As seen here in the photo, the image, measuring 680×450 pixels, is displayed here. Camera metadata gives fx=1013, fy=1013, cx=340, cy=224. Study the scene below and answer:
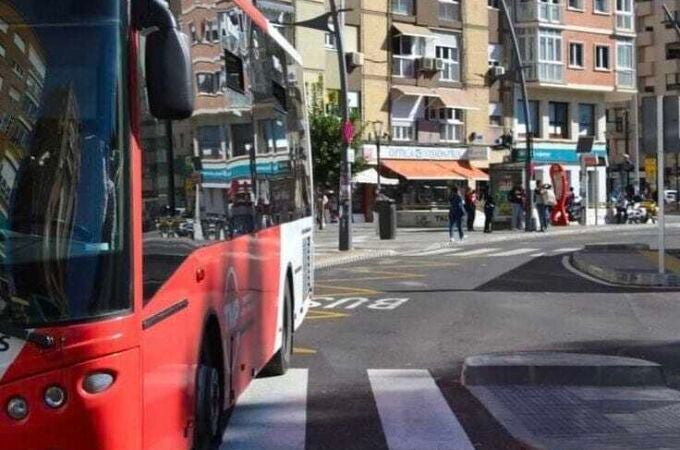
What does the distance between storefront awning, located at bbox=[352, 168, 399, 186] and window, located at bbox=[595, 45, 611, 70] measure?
16.9 metres

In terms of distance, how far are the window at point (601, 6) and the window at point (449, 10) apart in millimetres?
9520

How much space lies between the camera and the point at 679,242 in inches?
1178

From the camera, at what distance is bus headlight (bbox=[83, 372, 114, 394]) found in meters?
4.11

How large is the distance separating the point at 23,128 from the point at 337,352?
670cm

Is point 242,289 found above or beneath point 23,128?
beneath

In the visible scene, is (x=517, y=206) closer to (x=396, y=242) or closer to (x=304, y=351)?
(x=396, y=242)

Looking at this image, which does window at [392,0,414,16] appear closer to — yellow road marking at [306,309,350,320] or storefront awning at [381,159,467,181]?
storefront awning at [381,159,467,181]

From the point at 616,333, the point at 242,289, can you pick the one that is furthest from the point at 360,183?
the point at 242,289

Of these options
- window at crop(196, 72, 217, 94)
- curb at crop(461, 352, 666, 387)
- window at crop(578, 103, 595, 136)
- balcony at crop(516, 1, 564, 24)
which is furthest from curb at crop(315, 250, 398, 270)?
window at crop(578, 103, 595, 136)

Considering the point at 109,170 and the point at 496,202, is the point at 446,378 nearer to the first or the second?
the point at 109,170

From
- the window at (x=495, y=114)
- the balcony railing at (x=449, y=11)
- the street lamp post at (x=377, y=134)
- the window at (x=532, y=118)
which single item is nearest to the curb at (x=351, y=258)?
the street lamp post at (x=377, y=134)

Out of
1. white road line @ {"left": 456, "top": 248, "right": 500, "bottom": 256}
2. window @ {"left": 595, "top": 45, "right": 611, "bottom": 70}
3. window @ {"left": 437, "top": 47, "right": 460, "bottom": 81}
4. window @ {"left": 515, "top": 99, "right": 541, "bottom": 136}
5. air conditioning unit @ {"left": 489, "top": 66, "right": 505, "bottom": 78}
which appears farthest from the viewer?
window @ {"left": 595, "top": 45, "right": 611, "bottom": 70}

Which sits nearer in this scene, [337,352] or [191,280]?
[191,280]

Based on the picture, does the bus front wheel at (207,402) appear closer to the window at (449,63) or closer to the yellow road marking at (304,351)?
the yellow road marking at (304,351)
